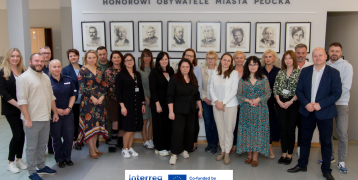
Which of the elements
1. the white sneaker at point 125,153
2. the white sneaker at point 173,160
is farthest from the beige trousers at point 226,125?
the white sneaker at point 125,153

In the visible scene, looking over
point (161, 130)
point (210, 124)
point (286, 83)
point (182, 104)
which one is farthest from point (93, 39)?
point (286, 83)

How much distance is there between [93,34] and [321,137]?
4.26 metres

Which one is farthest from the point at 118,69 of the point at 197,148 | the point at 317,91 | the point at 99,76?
the point at 317,91

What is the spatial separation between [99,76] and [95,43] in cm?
126

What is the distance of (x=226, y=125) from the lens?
377cm

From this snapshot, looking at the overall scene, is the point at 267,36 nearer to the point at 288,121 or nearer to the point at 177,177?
the point at 288,121

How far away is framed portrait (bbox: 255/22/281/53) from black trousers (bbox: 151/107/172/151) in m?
2.18

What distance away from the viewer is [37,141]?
3182mm

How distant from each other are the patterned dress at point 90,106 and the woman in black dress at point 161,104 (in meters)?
0.80

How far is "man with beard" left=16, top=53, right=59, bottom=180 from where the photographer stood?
296 centimetres

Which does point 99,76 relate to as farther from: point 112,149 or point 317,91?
point 317,91

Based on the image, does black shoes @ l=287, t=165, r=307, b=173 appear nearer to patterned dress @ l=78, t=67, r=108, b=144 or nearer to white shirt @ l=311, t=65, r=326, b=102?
white shirt @ l=311, t=65, r=326, b=102

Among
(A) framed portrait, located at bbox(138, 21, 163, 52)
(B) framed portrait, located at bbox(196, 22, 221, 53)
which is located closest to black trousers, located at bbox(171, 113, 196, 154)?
(B) framed portrait, located at bbox(196, 22, 221, 53)

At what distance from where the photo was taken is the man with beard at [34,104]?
296cm
